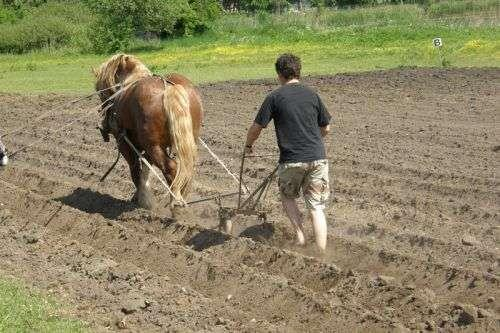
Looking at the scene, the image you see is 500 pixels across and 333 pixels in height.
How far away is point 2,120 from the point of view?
21.2 meters

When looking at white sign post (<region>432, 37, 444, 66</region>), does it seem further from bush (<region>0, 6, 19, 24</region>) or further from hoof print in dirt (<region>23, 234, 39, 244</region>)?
bush (<region>0, 6, 19, 24</region>)

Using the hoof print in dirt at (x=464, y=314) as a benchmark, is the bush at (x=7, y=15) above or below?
below

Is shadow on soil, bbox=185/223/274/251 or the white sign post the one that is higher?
shadow on soil, bbox=185/223/274/251

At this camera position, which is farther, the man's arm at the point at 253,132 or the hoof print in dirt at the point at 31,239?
the hoof print in dirt at the point at 31,239

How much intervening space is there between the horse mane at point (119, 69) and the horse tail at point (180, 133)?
1.19 metres

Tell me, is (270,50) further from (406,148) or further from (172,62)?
(406,148)

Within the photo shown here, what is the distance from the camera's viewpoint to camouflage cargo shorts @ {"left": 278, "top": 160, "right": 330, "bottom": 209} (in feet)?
27.0

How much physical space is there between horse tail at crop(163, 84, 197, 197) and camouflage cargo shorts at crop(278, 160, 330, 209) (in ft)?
6.55

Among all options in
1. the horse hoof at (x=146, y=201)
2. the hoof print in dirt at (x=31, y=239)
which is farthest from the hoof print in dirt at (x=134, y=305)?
the horse hoof at (x=146, y=201)

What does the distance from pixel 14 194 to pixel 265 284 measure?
19.4 feet

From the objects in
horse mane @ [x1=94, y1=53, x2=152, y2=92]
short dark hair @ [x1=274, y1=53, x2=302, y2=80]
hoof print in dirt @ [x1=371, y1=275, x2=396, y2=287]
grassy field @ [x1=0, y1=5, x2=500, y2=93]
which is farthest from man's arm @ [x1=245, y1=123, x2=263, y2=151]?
grassy field @ [x1=0, y1=5, x2=500, y2=93]

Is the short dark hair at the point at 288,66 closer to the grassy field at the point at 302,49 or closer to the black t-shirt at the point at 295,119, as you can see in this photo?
the black t-shirt at the point at 295,119

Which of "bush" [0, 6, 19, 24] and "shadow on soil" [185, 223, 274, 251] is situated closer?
"shadow on soil" [185, 223, 274, 251]

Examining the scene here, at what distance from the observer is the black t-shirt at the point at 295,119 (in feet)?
26.6
